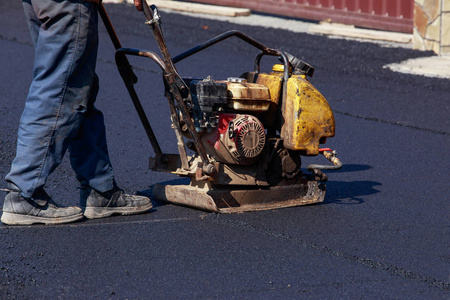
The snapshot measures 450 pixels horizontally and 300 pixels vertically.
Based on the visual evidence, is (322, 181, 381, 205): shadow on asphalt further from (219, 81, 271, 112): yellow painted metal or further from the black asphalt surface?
(219, 81, 271, 112): yellow painted metal

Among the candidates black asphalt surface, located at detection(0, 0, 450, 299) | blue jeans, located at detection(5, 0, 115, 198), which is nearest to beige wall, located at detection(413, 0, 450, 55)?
black asphalt surface, located at detection(0, 0, 450, 299)

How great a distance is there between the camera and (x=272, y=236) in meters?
3.79

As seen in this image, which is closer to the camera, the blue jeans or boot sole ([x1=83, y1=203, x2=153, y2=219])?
the blue jeans

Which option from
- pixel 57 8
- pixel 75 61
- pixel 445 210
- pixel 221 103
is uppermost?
pixel 57 8

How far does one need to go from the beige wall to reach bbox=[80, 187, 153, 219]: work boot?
5.91m

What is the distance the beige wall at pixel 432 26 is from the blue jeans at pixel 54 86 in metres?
6.07

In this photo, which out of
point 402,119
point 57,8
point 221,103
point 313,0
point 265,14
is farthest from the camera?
point 265,14

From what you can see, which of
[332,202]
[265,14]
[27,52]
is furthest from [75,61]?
[265,14]

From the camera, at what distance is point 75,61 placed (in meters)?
3.69

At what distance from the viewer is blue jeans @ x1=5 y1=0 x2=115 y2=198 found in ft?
12.0

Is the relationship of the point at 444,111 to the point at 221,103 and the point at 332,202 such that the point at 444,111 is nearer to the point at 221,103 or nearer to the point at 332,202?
the point at 332,202

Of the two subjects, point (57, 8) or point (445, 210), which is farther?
point (445, 210)

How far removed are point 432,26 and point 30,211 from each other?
6604 mm

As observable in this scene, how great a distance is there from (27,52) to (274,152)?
5.82 meters
